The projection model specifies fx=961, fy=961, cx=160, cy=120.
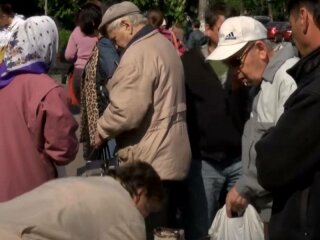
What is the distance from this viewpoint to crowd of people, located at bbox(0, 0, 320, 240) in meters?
3.38

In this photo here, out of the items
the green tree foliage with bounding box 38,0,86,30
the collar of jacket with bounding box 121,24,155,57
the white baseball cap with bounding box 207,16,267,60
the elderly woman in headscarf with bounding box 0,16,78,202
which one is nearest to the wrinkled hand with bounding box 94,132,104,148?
the collar of jacket with bounding box 121,24,155,57

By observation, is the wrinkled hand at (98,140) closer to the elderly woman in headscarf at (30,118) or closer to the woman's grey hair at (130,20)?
the woman's grey hair at (130,20)

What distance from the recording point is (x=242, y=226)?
16.1 feet

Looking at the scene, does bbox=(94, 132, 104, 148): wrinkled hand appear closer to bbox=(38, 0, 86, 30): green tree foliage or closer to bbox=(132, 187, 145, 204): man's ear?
bbox=(132, 187, 145, 204): man's ear

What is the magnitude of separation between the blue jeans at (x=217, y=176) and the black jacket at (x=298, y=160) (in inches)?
118

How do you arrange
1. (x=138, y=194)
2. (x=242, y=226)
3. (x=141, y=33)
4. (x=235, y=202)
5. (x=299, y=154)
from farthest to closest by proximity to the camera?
(x=141, y=33) < (x=242, y=226) < (x=235, y=202) < (x=138, y=194) < (x=299, y=154)

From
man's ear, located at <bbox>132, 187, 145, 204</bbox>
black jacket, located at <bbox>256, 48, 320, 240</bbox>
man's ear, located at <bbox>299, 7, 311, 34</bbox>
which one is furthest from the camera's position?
man's ear, located at <bbox>132, 187, 145, 204</bbox>

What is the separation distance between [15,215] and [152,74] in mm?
2507

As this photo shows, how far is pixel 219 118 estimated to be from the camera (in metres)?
6.32

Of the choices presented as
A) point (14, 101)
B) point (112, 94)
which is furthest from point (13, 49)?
point (112, 94)

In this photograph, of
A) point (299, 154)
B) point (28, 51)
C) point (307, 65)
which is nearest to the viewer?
point (299, 154)

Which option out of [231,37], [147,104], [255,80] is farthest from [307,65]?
[147,104]

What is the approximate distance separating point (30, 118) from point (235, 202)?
1.20 meters

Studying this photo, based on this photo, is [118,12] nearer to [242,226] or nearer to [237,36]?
[237,36]
